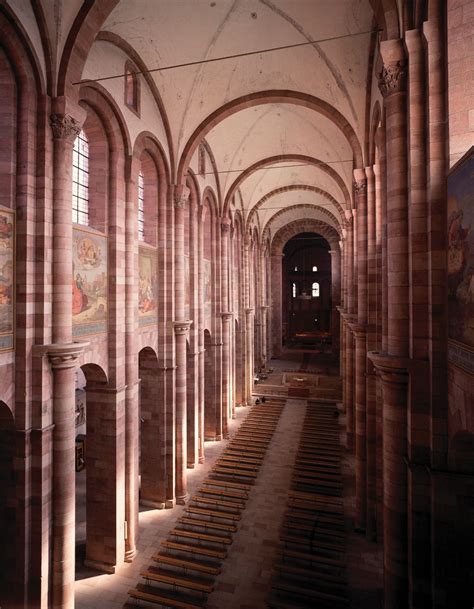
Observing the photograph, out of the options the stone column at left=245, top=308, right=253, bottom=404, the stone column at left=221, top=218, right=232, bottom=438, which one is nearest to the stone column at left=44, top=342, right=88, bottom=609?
the stone column at left=221, top=218, right=232, bottom=438

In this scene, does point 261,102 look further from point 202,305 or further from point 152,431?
point 152,431

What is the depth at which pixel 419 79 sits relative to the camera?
20.5ft

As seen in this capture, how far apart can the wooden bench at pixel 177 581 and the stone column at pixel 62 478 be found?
2451 mm

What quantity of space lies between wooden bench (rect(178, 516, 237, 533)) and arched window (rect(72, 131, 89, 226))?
1045 cm

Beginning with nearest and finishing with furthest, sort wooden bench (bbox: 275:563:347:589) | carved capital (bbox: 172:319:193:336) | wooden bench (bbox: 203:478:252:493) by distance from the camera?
wooden bench (bbox: 275:563:347:589), carved capital (bbox: 172:319:193:336), wooden bench (bbox: 203:478:252:493)

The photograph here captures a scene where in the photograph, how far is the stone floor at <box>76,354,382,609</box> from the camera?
1015cm

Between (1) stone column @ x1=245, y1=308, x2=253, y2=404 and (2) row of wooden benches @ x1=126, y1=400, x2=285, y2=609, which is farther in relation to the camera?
(1) stone column @ x1=245, y1=308, x2=253, y2=404

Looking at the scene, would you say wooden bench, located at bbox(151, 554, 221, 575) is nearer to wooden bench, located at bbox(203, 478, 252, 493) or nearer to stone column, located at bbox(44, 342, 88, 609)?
stone column, located at bbox(44, 342, 88, 609)

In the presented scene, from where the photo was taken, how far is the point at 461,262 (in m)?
4.96

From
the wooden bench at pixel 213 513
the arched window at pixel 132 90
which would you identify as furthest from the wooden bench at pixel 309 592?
the arched window at pixel 132 90

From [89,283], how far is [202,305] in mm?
8375

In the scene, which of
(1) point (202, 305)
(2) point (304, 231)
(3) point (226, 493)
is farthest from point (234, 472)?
(2) point (304, 231)

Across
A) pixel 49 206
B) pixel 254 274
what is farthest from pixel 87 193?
pixel 254 274

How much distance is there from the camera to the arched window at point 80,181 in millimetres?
10891
